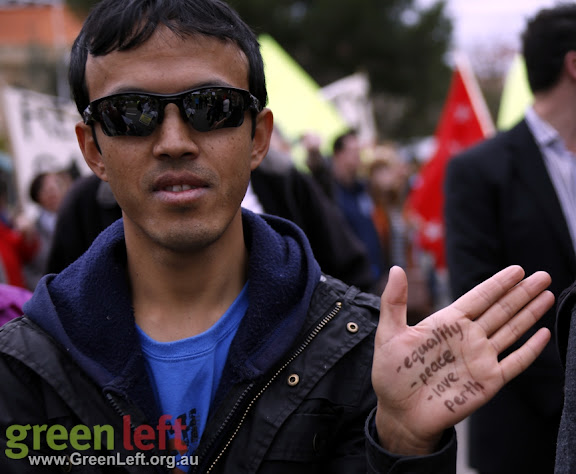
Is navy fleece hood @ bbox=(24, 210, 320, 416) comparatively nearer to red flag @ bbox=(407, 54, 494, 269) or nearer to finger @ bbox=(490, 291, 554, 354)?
finger @ bbox=(490, 291, 554, 354)

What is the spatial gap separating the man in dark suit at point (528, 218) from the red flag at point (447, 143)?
549 cm

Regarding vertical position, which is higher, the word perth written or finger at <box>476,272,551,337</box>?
finger at <box>476,272,551,337</box>

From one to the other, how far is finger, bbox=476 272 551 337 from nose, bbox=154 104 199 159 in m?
0.77

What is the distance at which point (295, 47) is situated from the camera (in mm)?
→ 27406

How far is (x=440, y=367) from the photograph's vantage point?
67.7 inches

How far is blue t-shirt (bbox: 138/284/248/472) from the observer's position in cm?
192

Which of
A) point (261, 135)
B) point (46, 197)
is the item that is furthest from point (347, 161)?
point (261, 135)

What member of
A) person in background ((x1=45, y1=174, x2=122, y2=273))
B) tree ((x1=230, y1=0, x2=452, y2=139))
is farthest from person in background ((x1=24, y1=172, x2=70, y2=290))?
tree ((x1=230, y1=0, x2=452, y2=139))

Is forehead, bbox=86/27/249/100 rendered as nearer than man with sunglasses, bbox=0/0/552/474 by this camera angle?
No

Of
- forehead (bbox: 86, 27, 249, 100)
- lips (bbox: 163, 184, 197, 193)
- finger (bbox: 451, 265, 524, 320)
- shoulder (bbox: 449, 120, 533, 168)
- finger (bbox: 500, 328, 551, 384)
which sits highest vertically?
forehead (bbox: 86, 27, 249, 100)

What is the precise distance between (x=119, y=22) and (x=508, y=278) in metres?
1.08

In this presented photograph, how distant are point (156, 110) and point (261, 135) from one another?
1.23ft

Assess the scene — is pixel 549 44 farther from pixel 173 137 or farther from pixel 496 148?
pixel 173 137

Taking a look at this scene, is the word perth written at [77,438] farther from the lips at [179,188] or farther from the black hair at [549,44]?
the black hair at [549,44]
